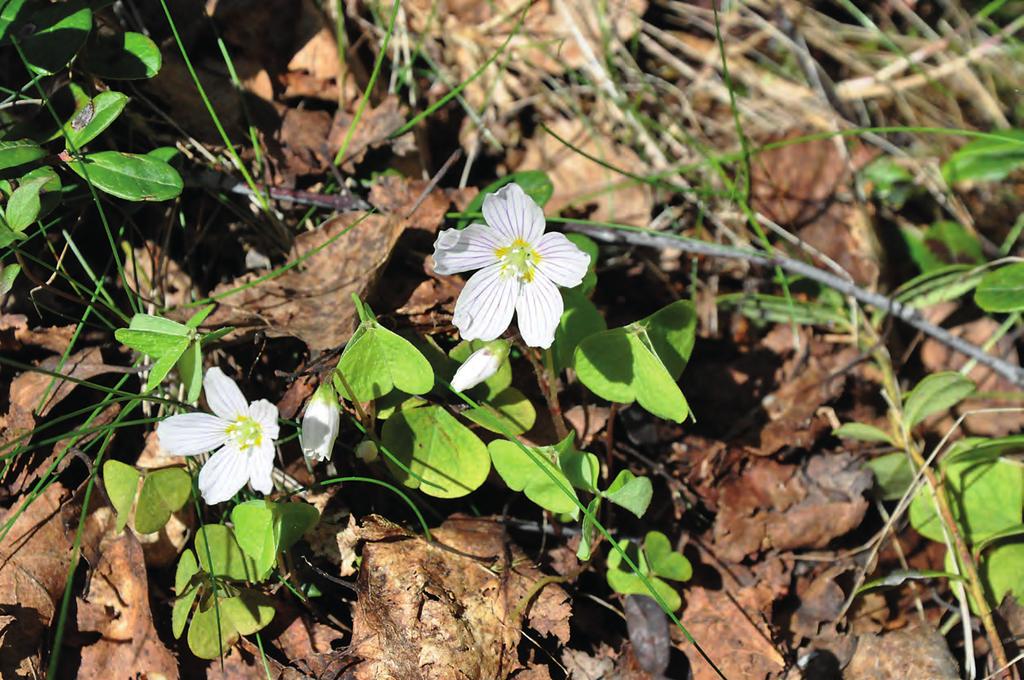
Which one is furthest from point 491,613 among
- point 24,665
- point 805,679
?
point 24,665

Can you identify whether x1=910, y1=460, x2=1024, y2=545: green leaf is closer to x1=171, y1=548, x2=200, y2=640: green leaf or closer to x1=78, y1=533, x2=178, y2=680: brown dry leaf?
x1=171, y1=548, x2=200, y2=640: green leaf

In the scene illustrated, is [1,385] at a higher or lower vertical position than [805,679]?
higher

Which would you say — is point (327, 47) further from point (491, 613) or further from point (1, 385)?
point (491, 613)

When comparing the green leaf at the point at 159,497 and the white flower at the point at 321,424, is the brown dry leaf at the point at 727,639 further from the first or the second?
the green leaf at the point at 159,497

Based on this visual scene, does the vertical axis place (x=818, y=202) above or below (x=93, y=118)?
below

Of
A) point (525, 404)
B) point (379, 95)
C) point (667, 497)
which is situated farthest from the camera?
point (379, 95)

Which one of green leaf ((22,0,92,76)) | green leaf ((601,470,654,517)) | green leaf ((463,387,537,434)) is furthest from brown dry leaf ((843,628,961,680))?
green leaf ((22,0,92,76))

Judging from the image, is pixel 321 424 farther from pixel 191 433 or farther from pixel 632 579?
pixel 632 579

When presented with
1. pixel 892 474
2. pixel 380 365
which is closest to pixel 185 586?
pixel 380 365
